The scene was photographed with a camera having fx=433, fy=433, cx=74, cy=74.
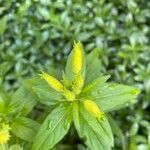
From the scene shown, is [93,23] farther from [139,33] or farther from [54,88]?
[54,88]

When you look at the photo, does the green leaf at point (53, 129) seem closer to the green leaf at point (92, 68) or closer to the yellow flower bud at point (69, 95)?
the yellow flower bud at point (69, 95)

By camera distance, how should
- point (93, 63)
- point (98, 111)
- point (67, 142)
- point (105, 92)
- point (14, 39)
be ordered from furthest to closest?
1. point (14, 39)
2. point (67, 142)
3. point (93, 63)
4. point (105, 92)
5. point (98, 111)

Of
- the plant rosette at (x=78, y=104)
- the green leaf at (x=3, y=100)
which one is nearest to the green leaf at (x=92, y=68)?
the plant rosette at (x=78, y=104)

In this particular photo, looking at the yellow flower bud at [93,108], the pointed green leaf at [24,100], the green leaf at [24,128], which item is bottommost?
the green leaf at [24,128]

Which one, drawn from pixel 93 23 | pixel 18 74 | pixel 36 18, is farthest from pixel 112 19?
pixel 18 74

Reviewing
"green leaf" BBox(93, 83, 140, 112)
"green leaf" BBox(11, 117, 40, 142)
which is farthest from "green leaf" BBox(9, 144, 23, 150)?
"green leaf" BBox(93, 83, 140, 112)
